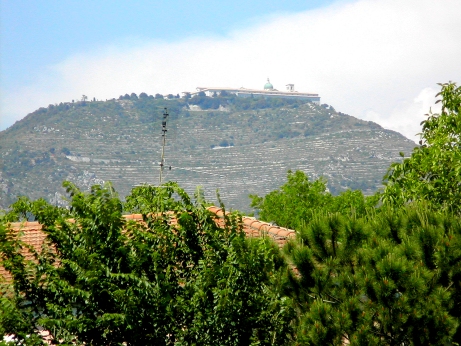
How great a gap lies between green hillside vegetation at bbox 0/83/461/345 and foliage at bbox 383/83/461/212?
444cm

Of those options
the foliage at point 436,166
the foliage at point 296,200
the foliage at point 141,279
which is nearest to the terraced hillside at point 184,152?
the foliage at point 296,200

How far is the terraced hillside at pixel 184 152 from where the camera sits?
524 ft

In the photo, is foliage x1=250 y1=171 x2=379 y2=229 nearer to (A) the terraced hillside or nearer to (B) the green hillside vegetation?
(B) the green hillside vegetation

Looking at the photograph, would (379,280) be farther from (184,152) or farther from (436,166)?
(184,152)

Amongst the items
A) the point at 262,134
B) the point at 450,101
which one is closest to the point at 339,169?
the point at 262,134

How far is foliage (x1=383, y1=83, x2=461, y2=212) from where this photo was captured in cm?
1486

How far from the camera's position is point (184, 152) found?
18038cm

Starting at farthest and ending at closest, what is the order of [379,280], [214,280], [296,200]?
1. [296,200]
2. [379,280]
3. [214,280]

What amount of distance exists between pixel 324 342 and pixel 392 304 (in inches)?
35.1

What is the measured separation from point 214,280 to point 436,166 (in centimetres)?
836

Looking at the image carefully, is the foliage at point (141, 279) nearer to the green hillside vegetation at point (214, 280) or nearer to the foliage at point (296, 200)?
the green hillside vegetation at point (214, 280)

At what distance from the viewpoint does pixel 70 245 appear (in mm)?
8062

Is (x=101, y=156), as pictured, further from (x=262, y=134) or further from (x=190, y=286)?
(x=190, y=286)

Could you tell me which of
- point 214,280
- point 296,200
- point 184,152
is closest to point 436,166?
point 214,280
